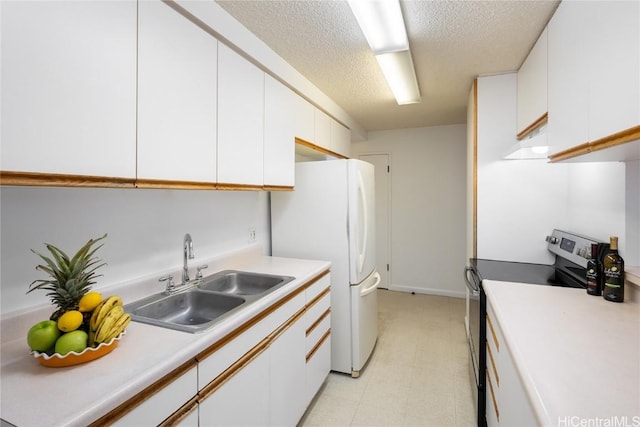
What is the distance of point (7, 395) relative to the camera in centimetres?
78

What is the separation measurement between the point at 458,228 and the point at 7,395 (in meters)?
4.35

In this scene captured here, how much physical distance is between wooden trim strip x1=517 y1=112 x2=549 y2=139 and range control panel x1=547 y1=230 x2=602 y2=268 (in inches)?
28.7

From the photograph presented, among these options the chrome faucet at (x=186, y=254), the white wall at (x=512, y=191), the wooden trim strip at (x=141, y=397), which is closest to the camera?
the wooden trim strip at (x=141, y=397)

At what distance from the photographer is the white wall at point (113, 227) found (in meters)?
1.07

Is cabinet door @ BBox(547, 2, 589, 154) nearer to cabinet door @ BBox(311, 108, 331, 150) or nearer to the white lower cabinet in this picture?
the white lower cabinet

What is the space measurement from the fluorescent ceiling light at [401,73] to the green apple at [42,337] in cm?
203

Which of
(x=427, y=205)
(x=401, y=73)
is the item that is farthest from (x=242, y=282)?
(x=427, y=205)

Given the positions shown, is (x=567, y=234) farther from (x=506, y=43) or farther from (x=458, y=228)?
(x=458, y=228)

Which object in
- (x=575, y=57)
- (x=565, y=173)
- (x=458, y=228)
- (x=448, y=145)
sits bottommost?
(x=458, y=228)

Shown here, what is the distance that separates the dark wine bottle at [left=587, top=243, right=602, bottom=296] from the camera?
1.45 meters

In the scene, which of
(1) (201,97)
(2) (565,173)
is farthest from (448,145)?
(1) (201,97)

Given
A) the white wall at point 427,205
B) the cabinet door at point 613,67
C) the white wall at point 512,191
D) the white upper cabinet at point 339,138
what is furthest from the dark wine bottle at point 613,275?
the white wall at point 427,205

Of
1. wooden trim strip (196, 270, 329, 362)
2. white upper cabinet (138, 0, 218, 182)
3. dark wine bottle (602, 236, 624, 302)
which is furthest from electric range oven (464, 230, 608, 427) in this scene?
white upper cabinet (138, 0, 218, 182)

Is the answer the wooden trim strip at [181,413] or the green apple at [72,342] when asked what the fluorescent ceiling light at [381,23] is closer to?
the green apple at [72,342]
